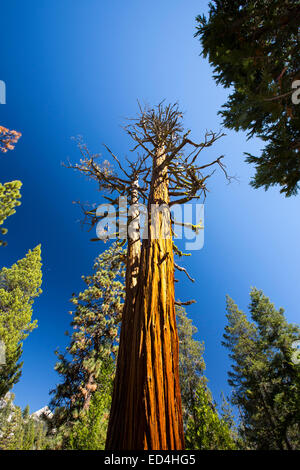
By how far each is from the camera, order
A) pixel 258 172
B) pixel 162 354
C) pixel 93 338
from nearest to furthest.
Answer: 1. pixel 162 354
2. pixel 258 172
3. pixel 93 338

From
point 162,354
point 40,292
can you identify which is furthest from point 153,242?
point 40,292

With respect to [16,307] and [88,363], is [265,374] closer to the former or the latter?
[88,363]

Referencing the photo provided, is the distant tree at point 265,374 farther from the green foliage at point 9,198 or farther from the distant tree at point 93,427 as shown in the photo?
the green foliage at point 9,198

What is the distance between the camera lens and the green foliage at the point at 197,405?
329 inches

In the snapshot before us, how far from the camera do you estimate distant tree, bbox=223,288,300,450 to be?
518 inches

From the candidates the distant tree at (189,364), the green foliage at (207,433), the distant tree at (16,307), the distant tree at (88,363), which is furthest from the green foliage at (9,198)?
the distant tree at (189,364)

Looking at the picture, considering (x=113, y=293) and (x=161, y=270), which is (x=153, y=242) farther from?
(x=113, y=293)

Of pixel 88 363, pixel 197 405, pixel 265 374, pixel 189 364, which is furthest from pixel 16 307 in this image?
pixel 265 374

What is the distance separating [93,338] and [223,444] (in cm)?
786

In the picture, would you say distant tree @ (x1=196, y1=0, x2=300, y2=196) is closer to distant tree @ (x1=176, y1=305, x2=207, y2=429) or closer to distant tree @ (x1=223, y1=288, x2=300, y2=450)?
distant tree @ (x1=223, y1=288, x2=300, y2=450)

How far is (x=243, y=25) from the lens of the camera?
3.14 m

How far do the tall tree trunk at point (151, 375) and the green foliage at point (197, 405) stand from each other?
3699mm

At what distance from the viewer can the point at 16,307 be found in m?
13.4

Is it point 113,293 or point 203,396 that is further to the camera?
point 113,293
